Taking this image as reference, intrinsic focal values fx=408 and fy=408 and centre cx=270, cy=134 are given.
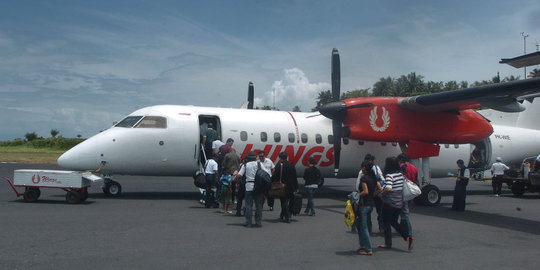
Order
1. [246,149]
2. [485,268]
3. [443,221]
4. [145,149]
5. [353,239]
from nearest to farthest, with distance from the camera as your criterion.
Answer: [485,268], [353,239], [443,221], [145,149], [246,149]

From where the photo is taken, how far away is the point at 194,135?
43.3 ft

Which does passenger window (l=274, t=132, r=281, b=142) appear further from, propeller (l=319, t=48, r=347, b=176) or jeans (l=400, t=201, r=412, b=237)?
jeans (l=400, t=201, r=412, b=237)

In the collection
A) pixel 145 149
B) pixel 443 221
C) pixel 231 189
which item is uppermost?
pixel 145 149

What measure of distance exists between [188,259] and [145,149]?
738 cm

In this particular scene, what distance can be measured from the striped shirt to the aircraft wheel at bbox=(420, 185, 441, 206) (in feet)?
22.9

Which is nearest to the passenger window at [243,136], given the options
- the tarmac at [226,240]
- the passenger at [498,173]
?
the tarmac at [226,240]

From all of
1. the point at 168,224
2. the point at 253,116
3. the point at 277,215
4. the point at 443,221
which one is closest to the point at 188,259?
the point at 168,224

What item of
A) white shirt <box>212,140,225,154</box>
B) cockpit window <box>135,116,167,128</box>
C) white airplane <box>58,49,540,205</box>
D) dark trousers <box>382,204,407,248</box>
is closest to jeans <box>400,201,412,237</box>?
dark trousers <box>382,204,407,248</box>

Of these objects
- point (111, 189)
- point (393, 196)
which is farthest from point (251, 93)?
point (393, 196)

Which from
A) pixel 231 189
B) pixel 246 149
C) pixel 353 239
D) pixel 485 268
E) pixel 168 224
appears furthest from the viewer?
pixel 246 149

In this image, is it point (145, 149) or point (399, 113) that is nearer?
point (145, 149)

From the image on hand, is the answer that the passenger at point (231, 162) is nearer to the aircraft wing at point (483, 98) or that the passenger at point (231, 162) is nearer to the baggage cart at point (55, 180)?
the baggage cart at point (55, 180)

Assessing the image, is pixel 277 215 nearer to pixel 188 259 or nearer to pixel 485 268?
pixel 188 259

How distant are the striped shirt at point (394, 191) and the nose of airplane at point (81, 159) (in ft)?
29.6
